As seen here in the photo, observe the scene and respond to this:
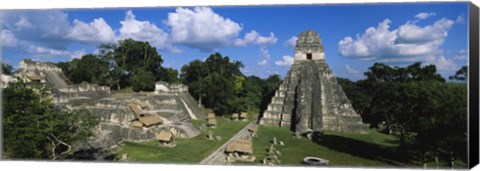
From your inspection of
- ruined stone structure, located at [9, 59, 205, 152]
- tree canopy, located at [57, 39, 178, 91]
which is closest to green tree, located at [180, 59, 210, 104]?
ruined stone structure, located at [9, 59, 205, 152]

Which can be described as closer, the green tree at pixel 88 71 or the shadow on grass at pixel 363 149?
the shadow on grass at pixel 363 149

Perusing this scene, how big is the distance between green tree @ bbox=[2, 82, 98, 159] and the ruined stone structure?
5.99 feet

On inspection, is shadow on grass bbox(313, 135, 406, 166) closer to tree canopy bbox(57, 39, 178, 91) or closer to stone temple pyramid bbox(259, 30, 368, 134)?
stone temple pyramid bbox(259, 30, 368, 134)

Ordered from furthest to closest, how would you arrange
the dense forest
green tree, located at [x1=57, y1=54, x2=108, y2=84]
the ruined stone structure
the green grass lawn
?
green tree, located at [x1=57, y1=54, x2=108, y2=84] < the ruined stone structure < the green grass lawn < the dense forest

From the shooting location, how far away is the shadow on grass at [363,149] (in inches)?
442

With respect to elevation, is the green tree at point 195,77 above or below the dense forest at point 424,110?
above

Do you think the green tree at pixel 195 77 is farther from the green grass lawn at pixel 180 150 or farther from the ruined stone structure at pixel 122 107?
the green grass lawn at pixel 180 150

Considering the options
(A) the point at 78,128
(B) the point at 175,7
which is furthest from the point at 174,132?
(B) the point at 175,7

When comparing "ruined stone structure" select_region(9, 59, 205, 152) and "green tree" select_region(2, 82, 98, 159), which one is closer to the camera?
"green tree" select_region(2, 82, 98, 159)

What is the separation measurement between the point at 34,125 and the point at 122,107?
6.23m

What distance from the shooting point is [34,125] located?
424 inches

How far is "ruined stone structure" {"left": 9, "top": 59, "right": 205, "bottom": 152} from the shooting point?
15.0 meters

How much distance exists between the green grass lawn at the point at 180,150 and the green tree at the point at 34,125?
1877 mm

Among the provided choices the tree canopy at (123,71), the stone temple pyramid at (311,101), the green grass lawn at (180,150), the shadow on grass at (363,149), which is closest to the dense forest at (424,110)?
the shadow on grass at (363,149)
